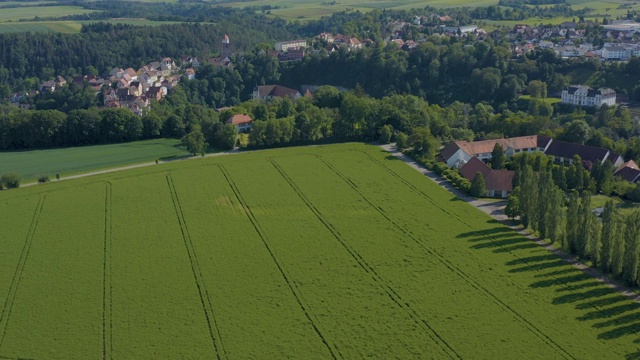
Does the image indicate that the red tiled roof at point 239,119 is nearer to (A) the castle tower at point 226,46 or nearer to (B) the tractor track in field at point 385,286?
(B) the tractor track in field at point 385,286

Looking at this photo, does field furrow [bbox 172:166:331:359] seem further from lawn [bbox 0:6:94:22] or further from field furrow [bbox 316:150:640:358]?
lawn [bbox 0:6:94:22]

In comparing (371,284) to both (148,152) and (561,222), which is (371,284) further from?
(148,152)

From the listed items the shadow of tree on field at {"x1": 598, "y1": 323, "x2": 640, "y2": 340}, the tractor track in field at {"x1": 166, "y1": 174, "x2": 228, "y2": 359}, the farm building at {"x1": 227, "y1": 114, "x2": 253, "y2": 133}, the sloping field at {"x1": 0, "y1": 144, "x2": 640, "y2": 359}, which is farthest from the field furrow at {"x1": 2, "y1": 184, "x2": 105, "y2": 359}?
the farm building at {"x1": 227, "y1": 114, "x2": 253, "y2": 133}

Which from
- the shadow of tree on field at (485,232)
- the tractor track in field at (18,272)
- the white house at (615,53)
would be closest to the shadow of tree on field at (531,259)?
the shadow of tree on field at (485,232)

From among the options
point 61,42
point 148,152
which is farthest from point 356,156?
point 61,42

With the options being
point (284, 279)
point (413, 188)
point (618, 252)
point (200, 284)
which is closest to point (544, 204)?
point (618, 252)

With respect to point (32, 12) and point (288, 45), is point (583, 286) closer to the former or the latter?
point (288, 45)

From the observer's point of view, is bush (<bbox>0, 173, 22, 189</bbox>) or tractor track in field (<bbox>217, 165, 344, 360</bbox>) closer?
tractor track in field (<bbox>217, 165, 344, 360</bbox>)
